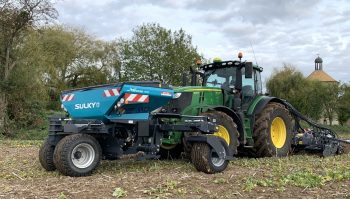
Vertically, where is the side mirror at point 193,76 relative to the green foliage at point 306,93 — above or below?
below

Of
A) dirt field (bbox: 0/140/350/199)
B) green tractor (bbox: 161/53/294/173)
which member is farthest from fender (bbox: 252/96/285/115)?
dirt field (bbox: 0/140/350/199)

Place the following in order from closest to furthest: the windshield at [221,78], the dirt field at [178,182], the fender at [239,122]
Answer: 1. the dirt field at [178,182]
2. the fender at [239,122]
3. the windshield at [221,78]

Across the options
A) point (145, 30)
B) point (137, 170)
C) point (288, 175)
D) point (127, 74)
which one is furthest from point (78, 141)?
point (145, 30)

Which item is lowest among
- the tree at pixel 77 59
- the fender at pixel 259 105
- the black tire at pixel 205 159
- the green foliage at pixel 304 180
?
the green foliage at pixel 304 180

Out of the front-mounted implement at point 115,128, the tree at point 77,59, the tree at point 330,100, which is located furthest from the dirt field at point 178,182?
the tree at point 330,100

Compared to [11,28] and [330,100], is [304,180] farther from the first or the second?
[330,100]

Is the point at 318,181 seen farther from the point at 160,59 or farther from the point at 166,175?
the point at 160,59

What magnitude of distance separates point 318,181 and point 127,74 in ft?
116

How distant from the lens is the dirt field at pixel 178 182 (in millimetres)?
5926

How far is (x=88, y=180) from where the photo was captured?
696cm

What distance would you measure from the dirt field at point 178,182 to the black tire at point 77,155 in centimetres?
17

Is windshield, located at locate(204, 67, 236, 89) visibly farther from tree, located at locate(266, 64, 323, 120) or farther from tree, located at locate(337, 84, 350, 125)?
tree, located at locate(337, 84, 350, 125)

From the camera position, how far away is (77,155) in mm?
7539

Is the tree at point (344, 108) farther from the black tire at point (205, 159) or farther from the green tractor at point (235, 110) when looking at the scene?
the black tire at point (205, 159)
